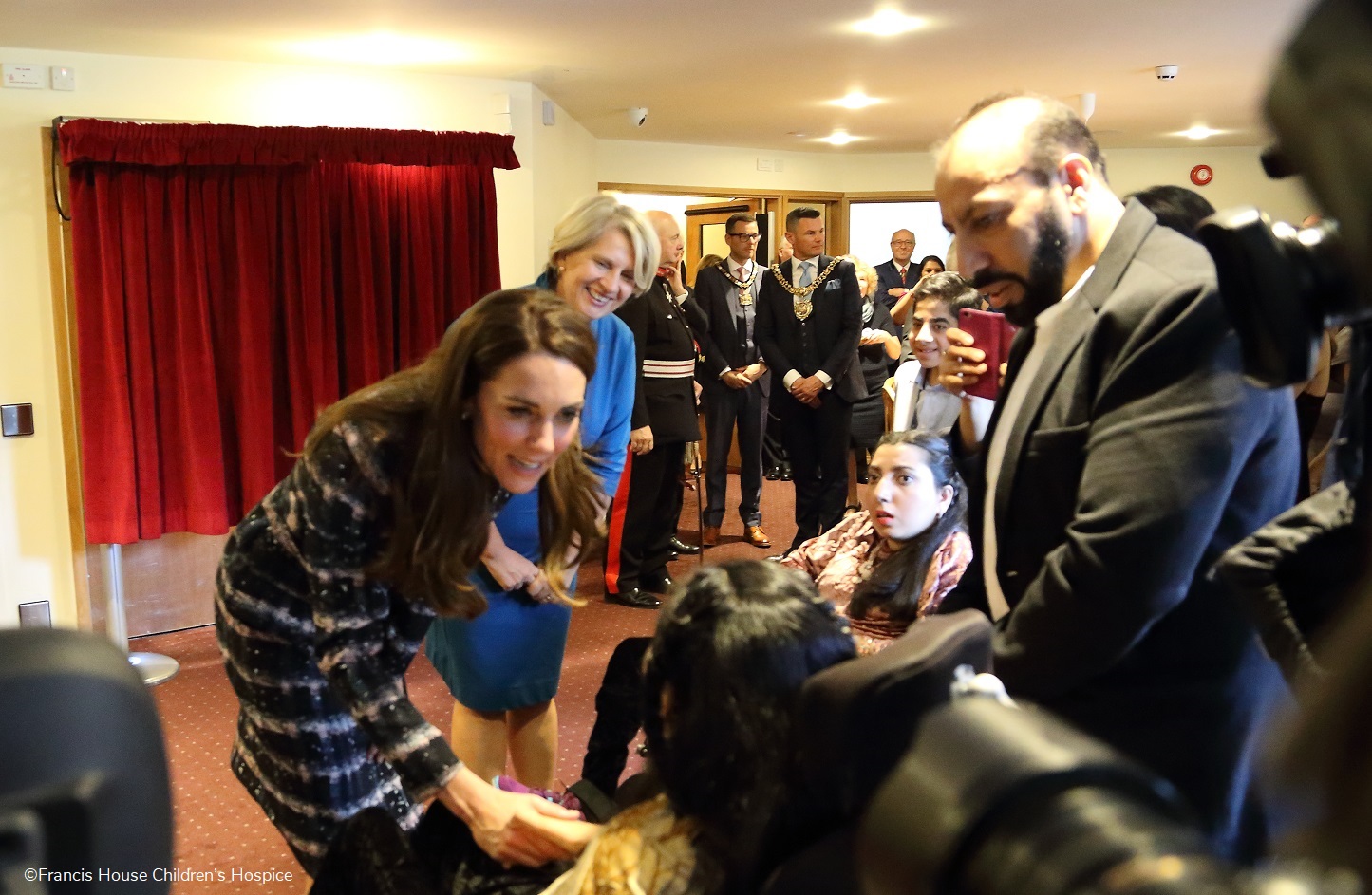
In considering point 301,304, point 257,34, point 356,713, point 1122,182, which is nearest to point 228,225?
point 301,304

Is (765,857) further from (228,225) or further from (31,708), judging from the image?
(228,225)

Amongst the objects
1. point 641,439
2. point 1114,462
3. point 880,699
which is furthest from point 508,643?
point 641,439

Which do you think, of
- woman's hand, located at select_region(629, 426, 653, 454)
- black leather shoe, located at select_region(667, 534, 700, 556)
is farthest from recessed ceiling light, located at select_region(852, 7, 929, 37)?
black leather shoe, located at select_region(667, 534, 700, 556)

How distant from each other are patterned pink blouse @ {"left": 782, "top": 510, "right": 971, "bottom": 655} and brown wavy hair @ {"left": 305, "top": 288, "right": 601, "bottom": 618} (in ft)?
3.46

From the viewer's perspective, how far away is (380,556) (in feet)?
4.88

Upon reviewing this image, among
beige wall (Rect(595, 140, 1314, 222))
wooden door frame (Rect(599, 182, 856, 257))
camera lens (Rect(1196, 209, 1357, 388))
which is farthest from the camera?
beige wall (Rect(595, 140, 1314, 222))

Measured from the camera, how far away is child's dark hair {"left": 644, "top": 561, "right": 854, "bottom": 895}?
964mm

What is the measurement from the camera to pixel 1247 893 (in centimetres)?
32

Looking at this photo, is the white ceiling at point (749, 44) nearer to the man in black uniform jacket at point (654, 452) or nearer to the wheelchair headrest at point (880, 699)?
the man in black uniform jacket at point (654, 452)

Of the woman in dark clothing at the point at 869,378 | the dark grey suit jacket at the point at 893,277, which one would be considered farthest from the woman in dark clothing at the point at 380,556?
the dark grey suit jacket at the point at 893,277

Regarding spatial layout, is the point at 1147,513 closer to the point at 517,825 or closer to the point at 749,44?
the point at 517,825

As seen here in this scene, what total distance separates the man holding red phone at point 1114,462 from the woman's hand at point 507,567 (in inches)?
35.3

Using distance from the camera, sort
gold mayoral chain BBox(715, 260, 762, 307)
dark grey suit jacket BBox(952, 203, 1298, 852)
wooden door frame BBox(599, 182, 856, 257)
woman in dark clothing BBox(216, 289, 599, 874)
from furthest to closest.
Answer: wooden door frame BBox(599, 182, 856, 257)
gold mayoral chain BBox(715, 260, 762, 307)
woman in dark clothing BBox(216, 289, 599, 874)
dark grey suit jacket BBox(952, 203, 1298, 852)

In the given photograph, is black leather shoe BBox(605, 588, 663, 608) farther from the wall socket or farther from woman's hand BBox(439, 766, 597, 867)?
woman's hand BBox(439, 766, 597, 867)
